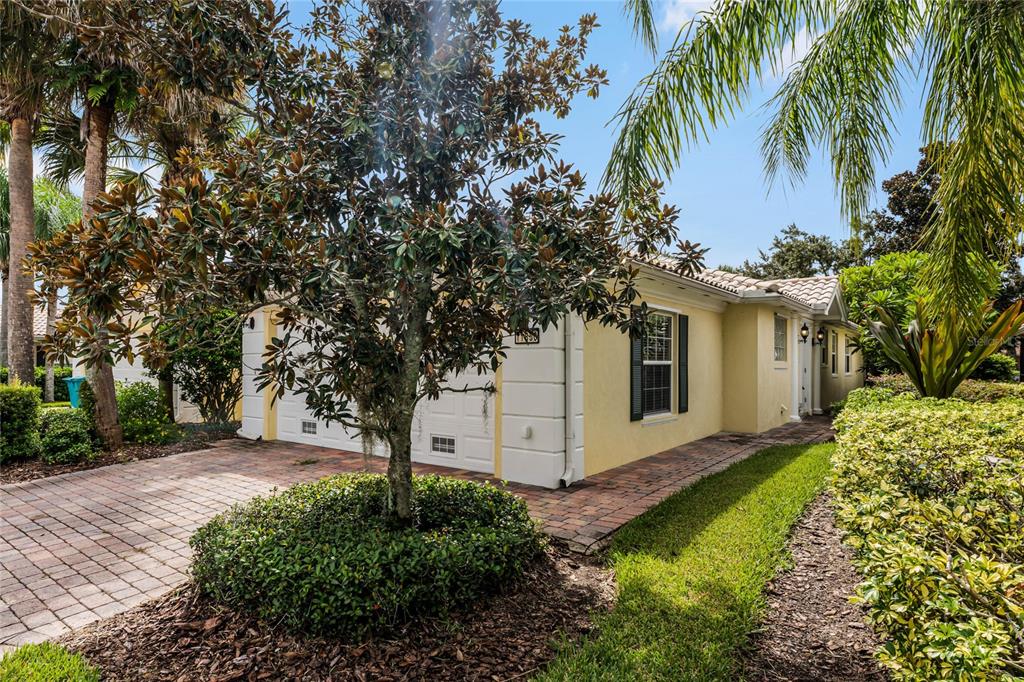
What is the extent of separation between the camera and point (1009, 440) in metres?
4.12

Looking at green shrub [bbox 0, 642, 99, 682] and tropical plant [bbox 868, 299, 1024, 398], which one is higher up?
tropical plant [bbox 868, 299, 1024, 398]

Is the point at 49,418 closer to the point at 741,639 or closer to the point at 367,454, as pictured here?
the point at 367,454

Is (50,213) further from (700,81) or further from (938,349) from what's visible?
(938,349)

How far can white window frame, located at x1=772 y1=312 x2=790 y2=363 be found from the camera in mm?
11867

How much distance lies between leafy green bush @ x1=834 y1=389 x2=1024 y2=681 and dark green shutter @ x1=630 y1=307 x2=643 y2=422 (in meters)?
3.60

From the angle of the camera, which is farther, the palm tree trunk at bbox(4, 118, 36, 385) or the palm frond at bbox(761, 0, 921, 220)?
the palm tree trunk at bbox(4, 118, 36, 385)

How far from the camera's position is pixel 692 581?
3.89 metres

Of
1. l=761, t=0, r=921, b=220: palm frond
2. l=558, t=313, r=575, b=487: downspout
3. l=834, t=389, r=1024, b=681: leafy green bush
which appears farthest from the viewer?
l=558, t=313, r=575, b=487: downspout

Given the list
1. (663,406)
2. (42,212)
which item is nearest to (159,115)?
(663,406)

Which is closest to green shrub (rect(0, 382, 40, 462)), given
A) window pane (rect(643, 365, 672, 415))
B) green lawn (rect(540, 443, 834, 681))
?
green lawn (rect(540, 443, 834, 681))

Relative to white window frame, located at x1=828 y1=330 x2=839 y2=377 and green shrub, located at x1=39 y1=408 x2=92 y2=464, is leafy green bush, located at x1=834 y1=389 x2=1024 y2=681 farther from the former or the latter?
white window frame, located at x1=828 y1=330 x2=839 y2=377

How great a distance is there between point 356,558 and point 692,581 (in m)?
2.42

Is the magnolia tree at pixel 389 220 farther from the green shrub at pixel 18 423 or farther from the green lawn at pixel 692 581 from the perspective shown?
the green shrub at pixel 18 423

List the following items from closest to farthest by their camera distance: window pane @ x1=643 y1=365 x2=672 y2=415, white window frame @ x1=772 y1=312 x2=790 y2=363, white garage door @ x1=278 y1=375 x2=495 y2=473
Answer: white garage door @ x1=278 y1=375 x2=495 y2=473 → window pane @ x1=643 y1=365 x2=672 y2=415 → white window frame @ x1=772 y1=312 x2=790 y2=363
